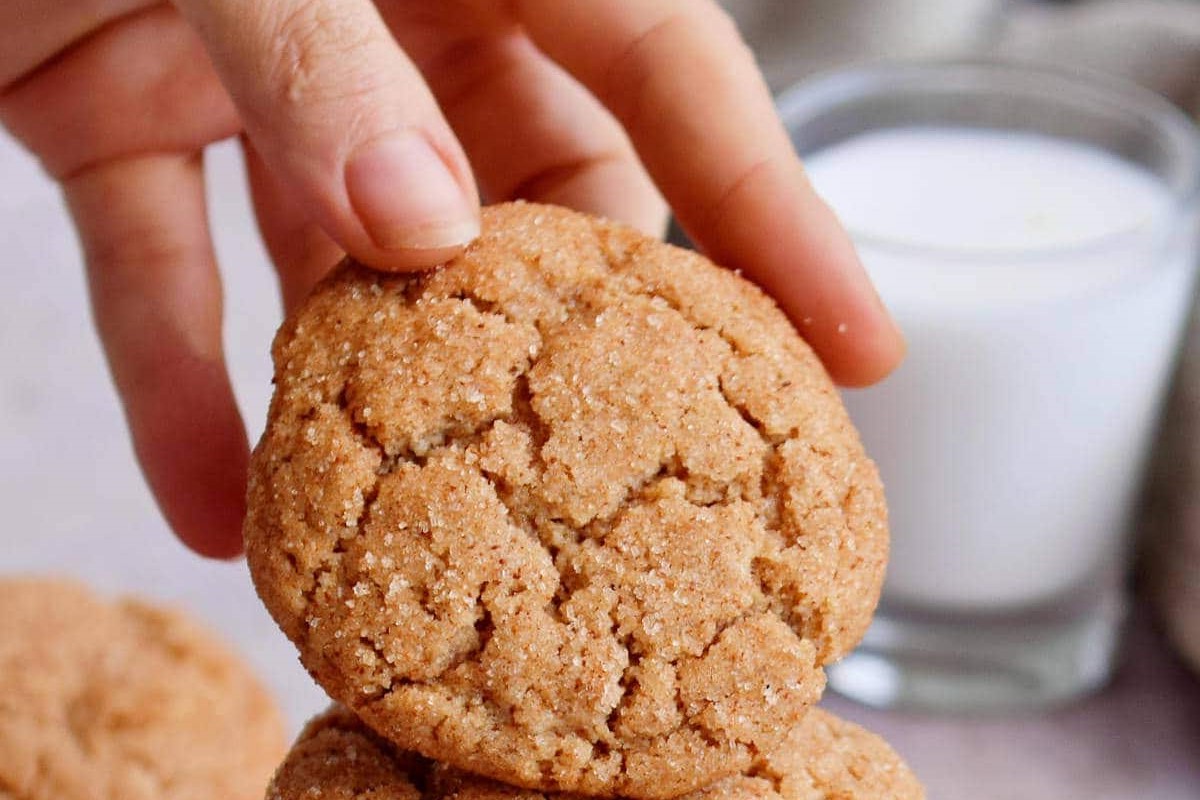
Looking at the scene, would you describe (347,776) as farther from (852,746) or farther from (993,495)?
(993,495)

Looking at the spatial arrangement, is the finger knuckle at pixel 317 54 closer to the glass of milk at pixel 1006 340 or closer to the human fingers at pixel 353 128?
the human fingers at pixel 353 128

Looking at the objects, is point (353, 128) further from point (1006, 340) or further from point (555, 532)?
point (1006, 340)

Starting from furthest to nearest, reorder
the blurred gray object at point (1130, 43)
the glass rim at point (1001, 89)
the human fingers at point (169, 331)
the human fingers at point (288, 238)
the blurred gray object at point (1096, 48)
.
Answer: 1. the blurred gray object at point (1130, 43)
2. the blurred gray object at point (1096, 48)
3. the glass rim at point (1001, 89)
4. the human fingers at point (288, 238)
5. the human fingers at point (169, 331)

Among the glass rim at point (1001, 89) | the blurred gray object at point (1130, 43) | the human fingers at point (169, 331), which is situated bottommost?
the blurred gray object at point (1130, 43)

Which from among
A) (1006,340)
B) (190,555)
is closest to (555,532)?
(1006,340)

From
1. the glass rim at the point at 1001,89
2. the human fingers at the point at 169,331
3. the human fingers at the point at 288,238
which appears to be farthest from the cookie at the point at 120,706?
the glass rim at the point at 1001,89

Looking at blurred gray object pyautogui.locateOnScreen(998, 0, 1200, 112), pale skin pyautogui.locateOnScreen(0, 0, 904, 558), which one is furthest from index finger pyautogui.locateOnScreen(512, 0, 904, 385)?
blurred gray object pyautogui.locateOnScreen(998, 0, 1200, 112)

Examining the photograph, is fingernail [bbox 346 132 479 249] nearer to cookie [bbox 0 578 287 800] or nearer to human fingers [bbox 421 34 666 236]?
human fingers [bbox 421 34 666 236]
